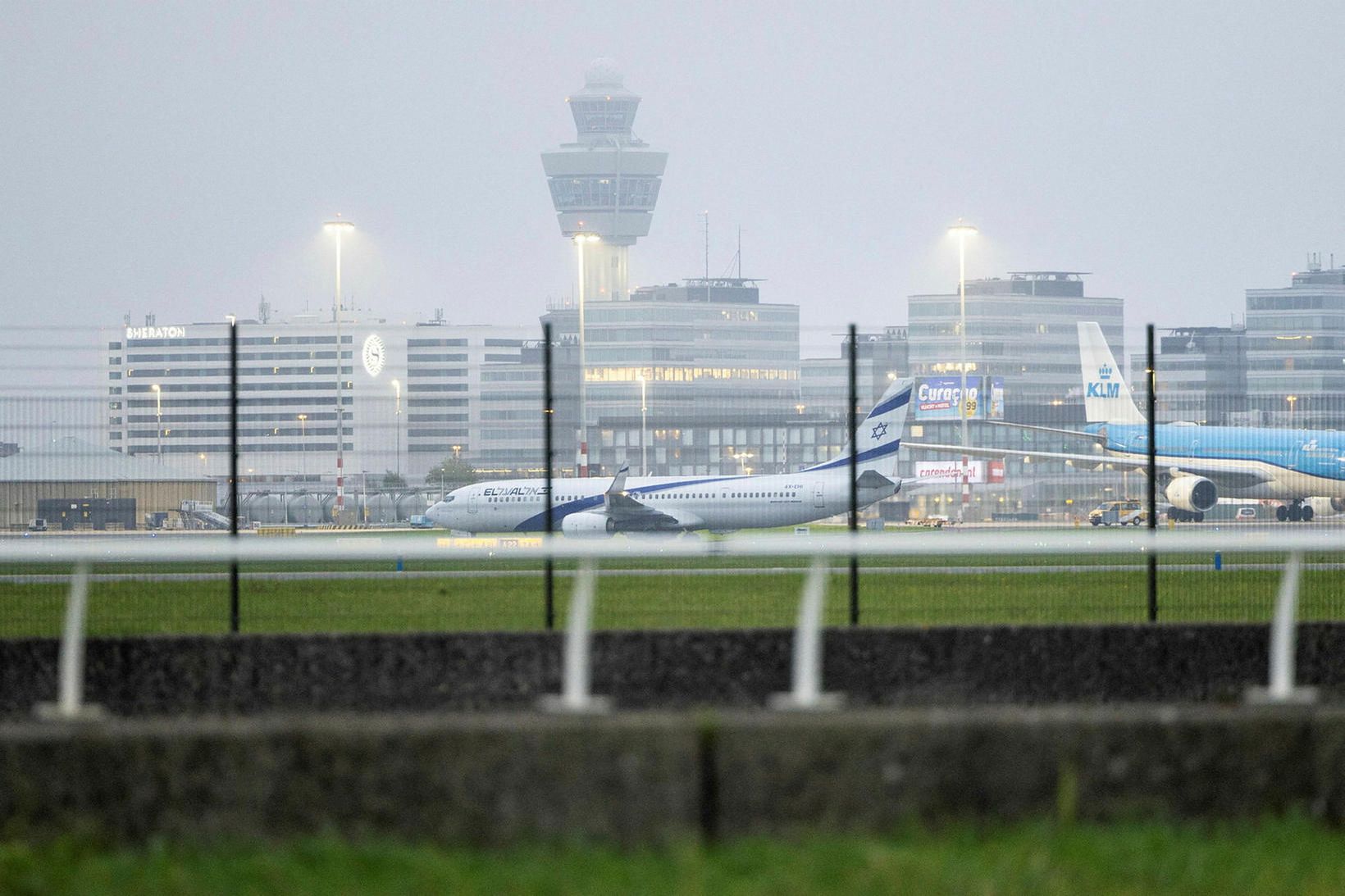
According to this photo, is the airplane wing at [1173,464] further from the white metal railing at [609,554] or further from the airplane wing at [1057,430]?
the white metal railing at [609,554]

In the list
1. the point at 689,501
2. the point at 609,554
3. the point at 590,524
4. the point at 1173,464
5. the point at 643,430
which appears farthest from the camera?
the point at 590,524

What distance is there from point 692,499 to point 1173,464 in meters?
13.0

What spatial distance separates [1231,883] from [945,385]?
20347 millimetres

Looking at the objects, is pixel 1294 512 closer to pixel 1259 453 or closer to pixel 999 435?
pixel 1259 453

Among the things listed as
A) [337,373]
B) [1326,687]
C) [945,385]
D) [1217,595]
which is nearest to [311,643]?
[1326,687]

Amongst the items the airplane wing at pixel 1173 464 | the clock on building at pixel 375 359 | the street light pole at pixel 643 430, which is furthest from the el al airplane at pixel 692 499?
the clock on building at pixel 375 359

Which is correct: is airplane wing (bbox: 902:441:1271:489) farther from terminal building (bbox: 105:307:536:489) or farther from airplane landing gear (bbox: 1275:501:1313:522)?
terminal building (bbox: 105:307:536:489)

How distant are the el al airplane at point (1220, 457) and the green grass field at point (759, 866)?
11.2m

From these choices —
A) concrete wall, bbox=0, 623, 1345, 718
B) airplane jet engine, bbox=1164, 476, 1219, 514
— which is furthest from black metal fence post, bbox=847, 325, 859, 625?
airplane jet engine, bbox=1164, 476, 1219, 514

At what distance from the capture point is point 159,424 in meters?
14.5

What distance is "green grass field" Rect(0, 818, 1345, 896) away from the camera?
404 centimetres

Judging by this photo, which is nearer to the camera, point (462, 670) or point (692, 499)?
point (462, 670)

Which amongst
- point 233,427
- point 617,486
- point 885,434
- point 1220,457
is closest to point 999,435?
point 1220,457

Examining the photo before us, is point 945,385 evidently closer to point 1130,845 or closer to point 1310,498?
point 1310,498
